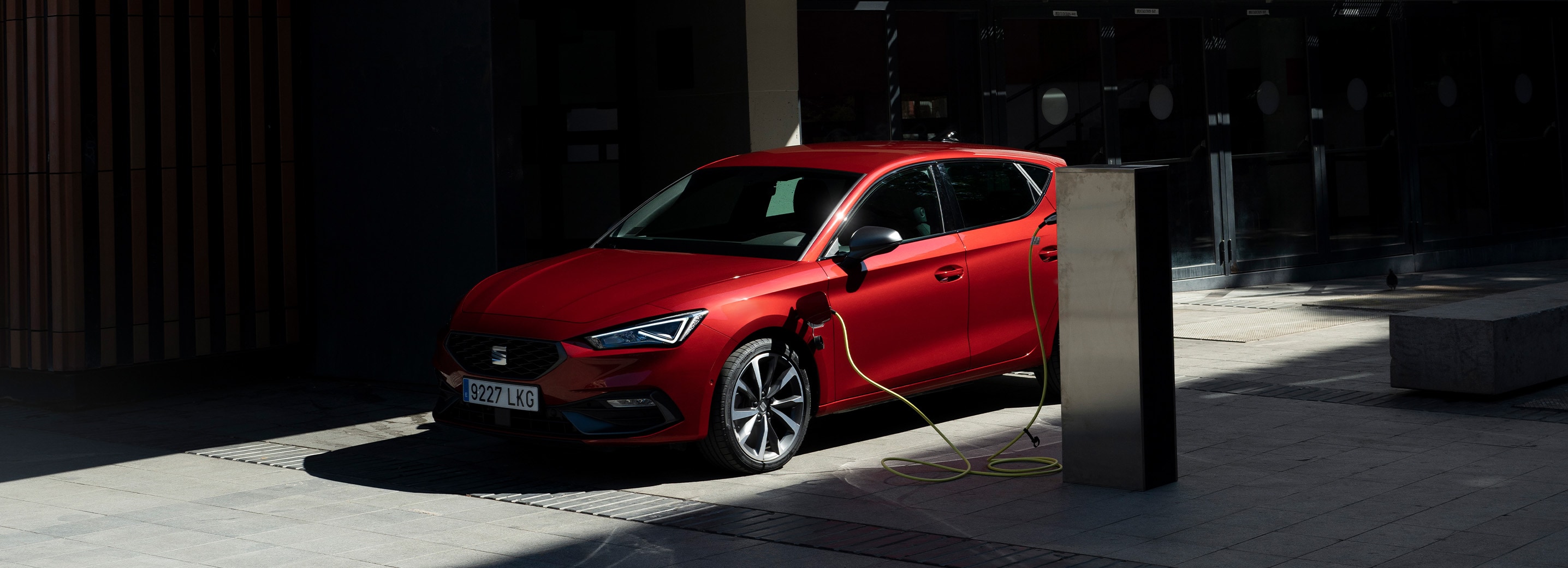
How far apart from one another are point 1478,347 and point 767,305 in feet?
13.9

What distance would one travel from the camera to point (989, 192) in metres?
8.98

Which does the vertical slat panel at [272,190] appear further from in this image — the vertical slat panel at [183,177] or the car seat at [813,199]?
the car seat at [813,199]

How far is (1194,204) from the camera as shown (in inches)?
607

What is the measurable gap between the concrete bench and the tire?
3737mm

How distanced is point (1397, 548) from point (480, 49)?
6.50 metres

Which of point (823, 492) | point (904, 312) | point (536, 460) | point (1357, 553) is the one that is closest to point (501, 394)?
point (536, 460)

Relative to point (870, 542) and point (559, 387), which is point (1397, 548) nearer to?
point (870, 542)

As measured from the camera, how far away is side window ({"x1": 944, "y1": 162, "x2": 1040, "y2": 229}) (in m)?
8.80

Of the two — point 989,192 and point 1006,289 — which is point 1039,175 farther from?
point 1006,289

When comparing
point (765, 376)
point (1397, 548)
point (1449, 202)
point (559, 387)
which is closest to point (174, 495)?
point (559, 387)

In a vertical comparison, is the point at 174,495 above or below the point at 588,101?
below

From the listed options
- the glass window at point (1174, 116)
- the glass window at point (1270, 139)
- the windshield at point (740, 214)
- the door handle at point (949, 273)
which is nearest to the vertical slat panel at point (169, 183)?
the windshield at point (740, 214)

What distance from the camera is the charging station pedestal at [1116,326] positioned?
690cm

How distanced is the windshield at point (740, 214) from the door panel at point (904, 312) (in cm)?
34
